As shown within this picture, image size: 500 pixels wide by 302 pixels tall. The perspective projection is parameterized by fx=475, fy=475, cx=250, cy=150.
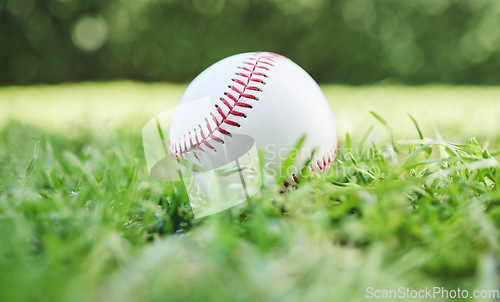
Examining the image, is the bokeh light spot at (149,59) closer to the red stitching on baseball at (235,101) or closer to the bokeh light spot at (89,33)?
the bokeh light spot at (89,33)

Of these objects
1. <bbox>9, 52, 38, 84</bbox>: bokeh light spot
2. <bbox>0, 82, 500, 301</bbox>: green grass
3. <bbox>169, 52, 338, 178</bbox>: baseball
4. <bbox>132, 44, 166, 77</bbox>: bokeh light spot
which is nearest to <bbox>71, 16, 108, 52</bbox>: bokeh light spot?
<bbox>132, 44, 166, 77</bbox>: bokeh light spot

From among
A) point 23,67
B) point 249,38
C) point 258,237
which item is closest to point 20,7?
point 23,67

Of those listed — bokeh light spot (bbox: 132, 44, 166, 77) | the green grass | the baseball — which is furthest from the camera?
bokeh light spot (bbox: 132, 44, 166, 77)

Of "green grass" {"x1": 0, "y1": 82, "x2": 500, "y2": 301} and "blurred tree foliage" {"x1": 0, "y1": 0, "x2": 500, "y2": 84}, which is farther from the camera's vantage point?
"blurred tree foliage" {"x1": 0, "y1": 0, "x2": 500, "y2": 84}

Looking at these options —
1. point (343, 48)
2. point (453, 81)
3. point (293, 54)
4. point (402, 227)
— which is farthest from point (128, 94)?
point (453, 81)

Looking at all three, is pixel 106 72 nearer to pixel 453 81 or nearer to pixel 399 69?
pixel 399 69

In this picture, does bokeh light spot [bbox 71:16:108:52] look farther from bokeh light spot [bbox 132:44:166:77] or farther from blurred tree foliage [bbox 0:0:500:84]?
bokeh light spot [bbox 132:44:166:77]

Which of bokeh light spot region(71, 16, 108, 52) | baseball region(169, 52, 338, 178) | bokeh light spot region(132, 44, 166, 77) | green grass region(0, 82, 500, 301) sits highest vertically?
baseball region(169, 52, 338, 178)
